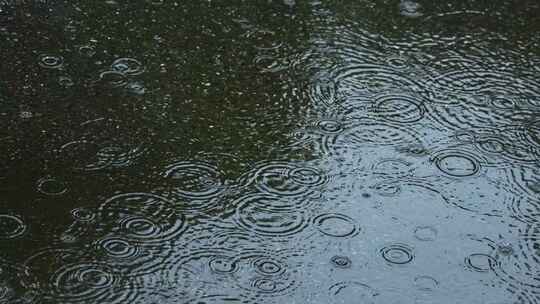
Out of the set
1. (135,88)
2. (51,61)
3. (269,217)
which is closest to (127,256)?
(269,217)

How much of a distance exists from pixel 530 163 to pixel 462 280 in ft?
2.67

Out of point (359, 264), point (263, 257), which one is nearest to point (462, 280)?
point (359, 264)

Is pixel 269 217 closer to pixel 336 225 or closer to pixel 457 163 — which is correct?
pixel 336 225

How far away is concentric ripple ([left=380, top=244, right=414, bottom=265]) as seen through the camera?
315cm

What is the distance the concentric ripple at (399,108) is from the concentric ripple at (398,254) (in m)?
0.80

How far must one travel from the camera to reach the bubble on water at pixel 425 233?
10.7ft

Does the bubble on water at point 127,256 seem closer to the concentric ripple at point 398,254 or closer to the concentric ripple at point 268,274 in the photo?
the concentric ripple at point 268,274

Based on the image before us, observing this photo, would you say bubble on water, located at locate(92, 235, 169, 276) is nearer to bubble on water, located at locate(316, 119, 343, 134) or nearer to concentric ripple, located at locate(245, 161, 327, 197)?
concentric ripple, located at locate(245, 161, 327, 197)

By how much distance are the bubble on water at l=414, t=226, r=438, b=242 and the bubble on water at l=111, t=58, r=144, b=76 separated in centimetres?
147

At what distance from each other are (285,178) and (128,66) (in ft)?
3.31

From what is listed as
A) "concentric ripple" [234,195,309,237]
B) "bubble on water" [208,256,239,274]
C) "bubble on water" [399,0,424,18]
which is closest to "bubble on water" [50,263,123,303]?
"bubble on water" [208,256,239,274]

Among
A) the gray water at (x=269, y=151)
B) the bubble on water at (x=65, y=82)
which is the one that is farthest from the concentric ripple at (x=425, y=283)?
the bubble on water at (x=65, y=82)

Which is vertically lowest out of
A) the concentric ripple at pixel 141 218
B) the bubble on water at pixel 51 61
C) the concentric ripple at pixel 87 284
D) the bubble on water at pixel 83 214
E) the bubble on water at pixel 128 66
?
the concentric ripple at pixel 87 284

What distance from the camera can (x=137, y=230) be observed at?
3.21 metres
